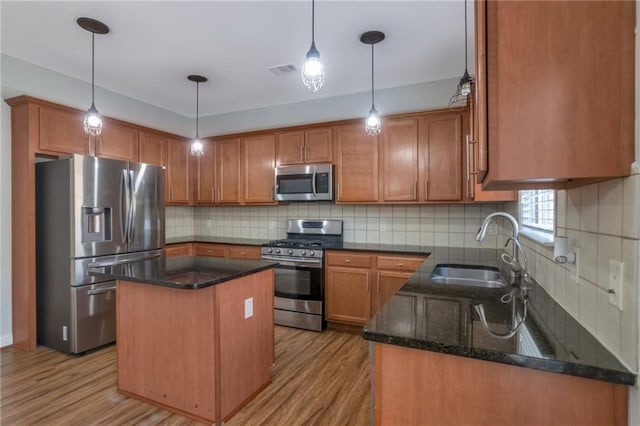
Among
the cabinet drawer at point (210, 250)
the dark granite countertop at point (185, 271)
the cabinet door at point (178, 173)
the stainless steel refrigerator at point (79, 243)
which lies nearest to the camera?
the dark granite countertop at point (185, 271)

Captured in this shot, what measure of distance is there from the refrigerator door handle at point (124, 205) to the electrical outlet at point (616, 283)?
3739 mm

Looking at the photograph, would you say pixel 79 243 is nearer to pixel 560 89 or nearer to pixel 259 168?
pixel 259 168

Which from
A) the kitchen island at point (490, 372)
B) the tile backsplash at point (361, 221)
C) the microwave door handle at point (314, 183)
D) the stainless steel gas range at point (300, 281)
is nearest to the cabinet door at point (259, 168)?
the tile backsplash at point (361, 221)

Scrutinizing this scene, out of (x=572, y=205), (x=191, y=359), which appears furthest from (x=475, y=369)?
(x=191, y=359)

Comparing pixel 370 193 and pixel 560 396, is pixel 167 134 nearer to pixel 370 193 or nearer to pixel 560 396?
pixel 370 193

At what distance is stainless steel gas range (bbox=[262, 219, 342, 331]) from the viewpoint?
11.8 ft

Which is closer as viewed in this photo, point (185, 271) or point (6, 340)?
point (185, 271)

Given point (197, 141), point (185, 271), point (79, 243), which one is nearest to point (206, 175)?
point (197, 141)

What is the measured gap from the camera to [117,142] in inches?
146

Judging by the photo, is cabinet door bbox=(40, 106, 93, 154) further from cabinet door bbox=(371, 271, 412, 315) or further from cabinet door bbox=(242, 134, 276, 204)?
cabinet door bbox=(371, 271, 412, 315)

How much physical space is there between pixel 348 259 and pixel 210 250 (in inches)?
78.6

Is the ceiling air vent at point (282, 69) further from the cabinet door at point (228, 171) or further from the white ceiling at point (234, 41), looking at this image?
the cabinet door at point (228, 171)

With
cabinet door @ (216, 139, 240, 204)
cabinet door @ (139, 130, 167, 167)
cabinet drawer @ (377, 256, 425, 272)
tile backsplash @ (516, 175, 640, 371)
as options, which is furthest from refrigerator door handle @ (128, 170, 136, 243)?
tile backsplash @ (516, 175, 640, 371)

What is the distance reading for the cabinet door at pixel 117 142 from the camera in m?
3.55
